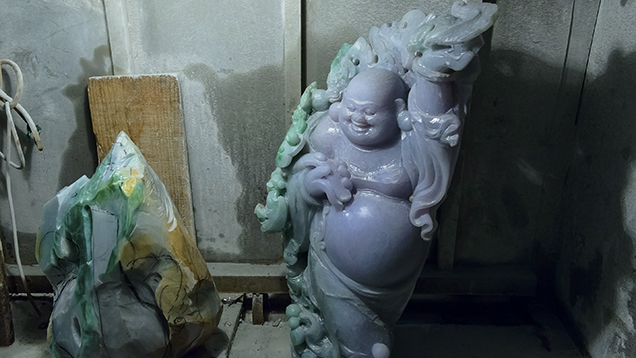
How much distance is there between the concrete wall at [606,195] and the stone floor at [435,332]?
0.19 meters

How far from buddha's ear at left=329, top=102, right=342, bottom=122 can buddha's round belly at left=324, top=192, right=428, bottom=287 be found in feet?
1.04

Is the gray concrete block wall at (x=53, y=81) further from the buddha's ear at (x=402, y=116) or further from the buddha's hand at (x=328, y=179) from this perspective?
the buddha's ear at (x=402, y=116)

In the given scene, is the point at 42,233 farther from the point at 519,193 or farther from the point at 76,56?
the point at 519,193

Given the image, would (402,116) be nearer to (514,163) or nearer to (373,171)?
(373,171)

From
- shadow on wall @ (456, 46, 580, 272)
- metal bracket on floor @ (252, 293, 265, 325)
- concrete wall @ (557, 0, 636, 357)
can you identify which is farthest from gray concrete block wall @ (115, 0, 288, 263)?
concrete wall @ (557, 0, 636, 357)

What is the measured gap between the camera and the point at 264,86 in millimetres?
2305

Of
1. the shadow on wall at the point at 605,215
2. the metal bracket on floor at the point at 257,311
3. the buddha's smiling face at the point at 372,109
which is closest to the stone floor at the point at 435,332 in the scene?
the metal bracket on floor at the point at 257,311

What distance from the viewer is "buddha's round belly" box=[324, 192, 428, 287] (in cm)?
161

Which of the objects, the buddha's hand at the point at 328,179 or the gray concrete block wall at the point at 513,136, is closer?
the buddha's hand at the point at 328,179

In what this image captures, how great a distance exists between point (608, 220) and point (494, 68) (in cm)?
91

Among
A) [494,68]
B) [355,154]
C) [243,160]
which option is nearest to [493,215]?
[494,68]

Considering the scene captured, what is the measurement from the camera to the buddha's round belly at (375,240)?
161 cm

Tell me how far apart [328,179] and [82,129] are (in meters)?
1.53

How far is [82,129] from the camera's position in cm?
240
